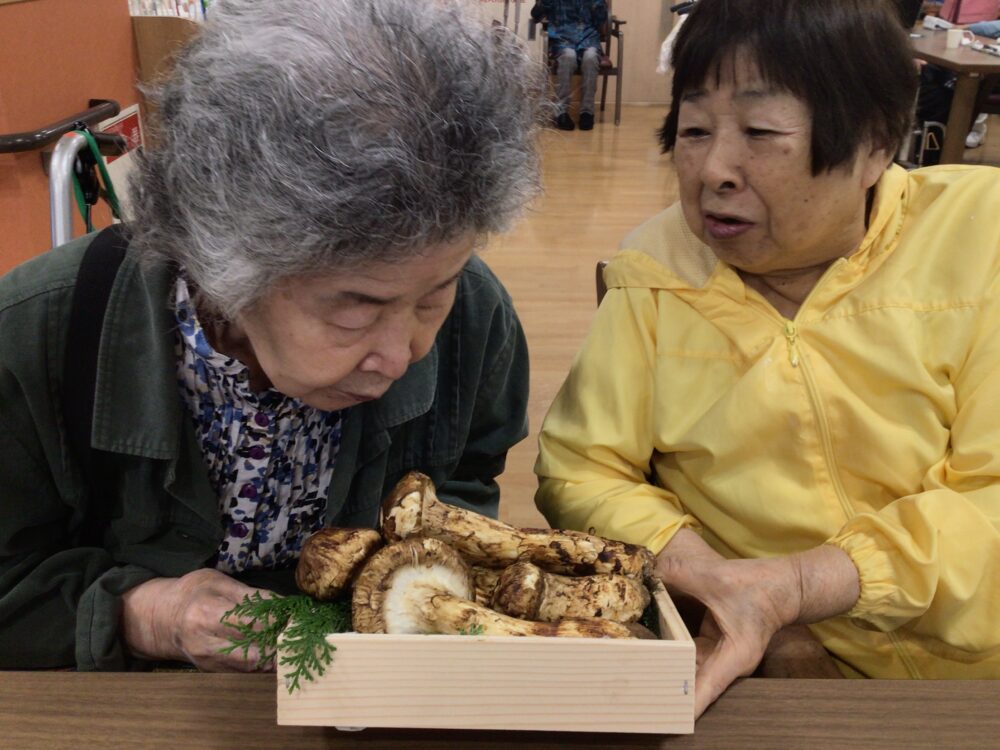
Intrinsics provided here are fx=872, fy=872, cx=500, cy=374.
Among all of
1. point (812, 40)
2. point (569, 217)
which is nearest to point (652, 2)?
point (569, 217)

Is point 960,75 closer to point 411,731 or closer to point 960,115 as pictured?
point 960,115

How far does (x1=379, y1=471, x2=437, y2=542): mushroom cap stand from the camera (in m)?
0.73

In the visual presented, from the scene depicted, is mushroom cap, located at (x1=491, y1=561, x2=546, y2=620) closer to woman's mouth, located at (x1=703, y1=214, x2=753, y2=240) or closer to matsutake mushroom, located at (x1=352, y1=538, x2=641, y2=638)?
matsutake mushroom, located at (x1=352, y1=538, x2=641, y2=638)

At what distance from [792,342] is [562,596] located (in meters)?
0.49

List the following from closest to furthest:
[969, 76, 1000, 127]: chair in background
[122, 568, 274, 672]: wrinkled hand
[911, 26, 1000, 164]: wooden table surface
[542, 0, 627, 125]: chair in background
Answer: [122, 568, 274, 672]: wrinkled hand, [911, 26, 1000, 164]: wooden table surface, [969, 76, 1000, 127]: chair in background, [542, 0, 627, 125]: chair in background

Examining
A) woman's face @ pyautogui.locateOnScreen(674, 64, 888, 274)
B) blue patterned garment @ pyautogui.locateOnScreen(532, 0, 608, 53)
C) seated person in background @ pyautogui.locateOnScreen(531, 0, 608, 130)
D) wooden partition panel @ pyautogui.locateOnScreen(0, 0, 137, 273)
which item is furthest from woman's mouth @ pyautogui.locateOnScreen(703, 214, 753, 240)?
blue patterned garment @ pyautogui.locateOnScreen(532, 0, 608, 53)

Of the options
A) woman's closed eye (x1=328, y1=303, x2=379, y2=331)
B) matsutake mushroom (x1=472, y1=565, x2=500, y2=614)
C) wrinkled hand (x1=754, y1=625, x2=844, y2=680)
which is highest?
woman's closed eye (x1=328, y1=303, x2=379, y2=331)

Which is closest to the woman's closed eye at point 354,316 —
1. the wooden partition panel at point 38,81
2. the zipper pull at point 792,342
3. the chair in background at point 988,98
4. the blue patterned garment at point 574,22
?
the zipper pull at point 792,342

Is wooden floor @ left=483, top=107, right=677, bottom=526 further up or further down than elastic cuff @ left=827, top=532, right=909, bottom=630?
further down

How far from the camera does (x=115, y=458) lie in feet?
3.15

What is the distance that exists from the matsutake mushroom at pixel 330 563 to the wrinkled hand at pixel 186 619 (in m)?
0.18

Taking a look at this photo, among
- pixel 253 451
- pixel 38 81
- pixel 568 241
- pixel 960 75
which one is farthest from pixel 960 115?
pixel 253 451

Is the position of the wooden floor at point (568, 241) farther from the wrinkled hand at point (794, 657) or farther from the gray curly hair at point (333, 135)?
the wrinkled hand at point (794, 657)

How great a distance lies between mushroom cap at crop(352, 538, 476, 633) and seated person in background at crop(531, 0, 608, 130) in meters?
7.15
